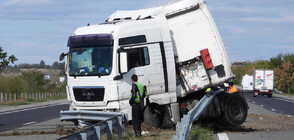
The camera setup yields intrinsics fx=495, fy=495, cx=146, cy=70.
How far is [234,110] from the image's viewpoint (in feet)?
50.7

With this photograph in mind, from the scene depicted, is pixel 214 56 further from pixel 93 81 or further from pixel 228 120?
pixel 93 81

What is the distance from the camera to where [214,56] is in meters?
15.5

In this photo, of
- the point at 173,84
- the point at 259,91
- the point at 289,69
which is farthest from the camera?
the point at 289,69

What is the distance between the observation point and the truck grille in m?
13.7

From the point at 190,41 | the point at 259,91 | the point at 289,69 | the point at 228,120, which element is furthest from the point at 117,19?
the point at 289,69

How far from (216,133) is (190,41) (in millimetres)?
3057

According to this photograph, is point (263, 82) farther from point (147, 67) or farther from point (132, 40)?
point (132, 40)

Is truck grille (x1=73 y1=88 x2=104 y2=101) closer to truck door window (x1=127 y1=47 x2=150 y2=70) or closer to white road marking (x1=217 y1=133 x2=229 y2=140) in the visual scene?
truck door window (x1=127 y1=47 x2=150 y2=70)

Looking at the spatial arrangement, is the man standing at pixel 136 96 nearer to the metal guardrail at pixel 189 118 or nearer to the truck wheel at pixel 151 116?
the truck wheel at pixel 151 116

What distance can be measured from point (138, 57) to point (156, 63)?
1.92ft

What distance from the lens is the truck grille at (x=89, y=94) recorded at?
13.7 m

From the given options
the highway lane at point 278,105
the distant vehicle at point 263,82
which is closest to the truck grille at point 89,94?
the highway lane at point 278,105

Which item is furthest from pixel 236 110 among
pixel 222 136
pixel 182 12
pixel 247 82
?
pixel 247 82

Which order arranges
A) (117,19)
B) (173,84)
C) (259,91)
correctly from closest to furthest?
(173,84) → (117,19) → (259,91)
